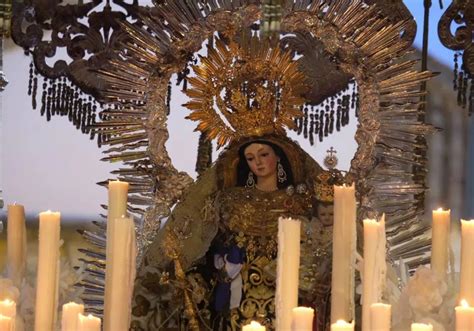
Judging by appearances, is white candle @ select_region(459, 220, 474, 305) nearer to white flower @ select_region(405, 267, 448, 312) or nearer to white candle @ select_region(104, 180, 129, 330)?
white flower @ select_region(405, 267, 448, 312)

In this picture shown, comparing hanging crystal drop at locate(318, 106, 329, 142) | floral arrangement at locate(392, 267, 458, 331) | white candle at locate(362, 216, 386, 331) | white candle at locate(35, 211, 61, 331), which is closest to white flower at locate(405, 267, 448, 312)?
floral arrangement at locate(392, 267, 458, 331)

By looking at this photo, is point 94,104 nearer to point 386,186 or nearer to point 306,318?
point 386,186

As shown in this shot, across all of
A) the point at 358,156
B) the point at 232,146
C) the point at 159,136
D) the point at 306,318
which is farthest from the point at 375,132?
the point at 306,318

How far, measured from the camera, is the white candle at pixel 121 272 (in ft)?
3.48

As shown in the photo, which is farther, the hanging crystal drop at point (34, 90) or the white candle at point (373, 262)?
the hanging crystal drop at point (34, 90)

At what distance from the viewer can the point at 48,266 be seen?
1074 mm

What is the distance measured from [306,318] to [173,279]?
3.64 feet

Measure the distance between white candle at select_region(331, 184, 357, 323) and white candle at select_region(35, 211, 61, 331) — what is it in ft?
0.88

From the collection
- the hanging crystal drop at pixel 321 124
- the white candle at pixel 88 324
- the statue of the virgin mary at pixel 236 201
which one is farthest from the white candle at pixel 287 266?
the hanging crystal drop at pixel 321 124

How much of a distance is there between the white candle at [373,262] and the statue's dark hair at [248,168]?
0.98 metres

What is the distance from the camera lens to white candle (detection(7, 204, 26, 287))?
47.8 inches

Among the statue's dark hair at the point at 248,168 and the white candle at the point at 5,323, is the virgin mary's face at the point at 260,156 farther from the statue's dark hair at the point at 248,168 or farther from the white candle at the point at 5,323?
the white candle at the point at 5,323

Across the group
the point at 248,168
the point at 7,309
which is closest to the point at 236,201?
the point at 248,168

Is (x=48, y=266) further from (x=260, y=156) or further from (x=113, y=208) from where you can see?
(x=260, y=156)
